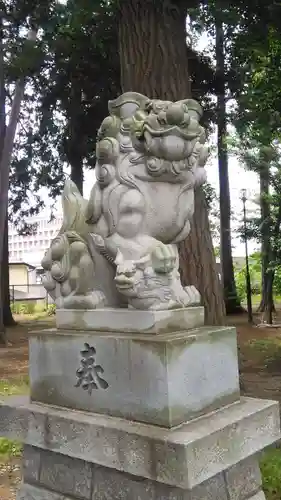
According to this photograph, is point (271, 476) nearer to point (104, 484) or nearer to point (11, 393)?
point (104, 484)

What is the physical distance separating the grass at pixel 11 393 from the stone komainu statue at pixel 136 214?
7.48 ft

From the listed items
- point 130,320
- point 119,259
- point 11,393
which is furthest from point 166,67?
point 11,393

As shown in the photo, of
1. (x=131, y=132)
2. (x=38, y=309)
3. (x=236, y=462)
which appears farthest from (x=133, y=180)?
(x=38, y=309)

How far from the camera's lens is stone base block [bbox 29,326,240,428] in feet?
6.48

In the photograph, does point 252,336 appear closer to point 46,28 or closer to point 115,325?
point 46,28

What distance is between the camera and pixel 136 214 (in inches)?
87.4

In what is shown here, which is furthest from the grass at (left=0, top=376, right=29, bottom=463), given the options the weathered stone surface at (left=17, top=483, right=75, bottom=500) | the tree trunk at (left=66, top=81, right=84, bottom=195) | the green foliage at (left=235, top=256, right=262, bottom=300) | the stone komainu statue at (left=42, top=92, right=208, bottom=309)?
the green foliage at (left=235, top=256, right=262, bottom=300)

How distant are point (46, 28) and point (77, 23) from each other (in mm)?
560

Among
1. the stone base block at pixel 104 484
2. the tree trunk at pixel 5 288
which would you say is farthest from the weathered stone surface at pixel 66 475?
the tree trunk at pixel 5 288

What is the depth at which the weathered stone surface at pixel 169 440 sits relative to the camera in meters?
1.84

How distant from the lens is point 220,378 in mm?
2246

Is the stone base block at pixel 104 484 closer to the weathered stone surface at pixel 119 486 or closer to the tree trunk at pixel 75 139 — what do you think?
the weathered stone surface at pixel 119 486

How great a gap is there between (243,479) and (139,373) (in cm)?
78

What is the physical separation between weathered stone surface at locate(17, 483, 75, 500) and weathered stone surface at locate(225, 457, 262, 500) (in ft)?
2.43
